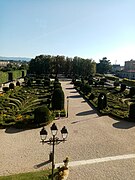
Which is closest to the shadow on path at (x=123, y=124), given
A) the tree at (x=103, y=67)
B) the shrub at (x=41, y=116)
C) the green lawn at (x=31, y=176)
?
the shrub at (x=41, y=116)

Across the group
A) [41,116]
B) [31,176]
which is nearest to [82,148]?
[31,176]

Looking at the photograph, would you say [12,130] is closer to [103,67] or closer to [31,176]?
[31,176]

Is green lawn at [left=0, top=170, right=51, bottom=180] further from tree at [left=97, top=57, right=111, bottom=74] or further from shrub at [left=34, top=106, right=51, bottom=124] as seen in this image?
tree at [left=97, top=57, right=111, bottom=74]

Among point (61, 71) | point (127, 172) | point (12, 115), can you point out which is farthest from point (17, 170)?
point (61, 71)

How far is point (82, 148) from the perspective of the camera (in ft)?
45.9

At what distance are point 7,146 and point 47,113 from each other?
506 cm

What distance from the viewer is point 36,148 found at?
13.8 metres

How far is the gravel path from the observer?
444 inches

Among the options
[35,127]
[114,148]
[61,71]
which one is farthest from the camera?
[61,71]

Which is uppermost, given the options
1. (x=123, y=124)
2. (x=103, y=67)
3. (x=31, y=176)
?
(x=103, y=67)

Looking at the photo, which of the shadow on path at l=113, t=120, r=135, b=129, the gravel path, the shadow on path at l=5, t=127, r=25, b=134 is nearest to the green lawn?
the gravel path

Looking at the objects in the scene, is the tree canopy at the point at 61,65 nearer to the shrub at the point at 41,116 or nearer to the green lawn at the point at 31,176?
the shrub at the point at 41,116

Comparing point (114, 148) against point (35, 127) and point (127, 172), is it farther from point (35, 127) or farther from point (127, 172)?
point (35, 127)

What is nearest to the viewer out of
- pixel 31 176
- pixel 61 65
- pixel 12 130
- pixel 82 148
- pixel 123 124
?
pixel 31 176
